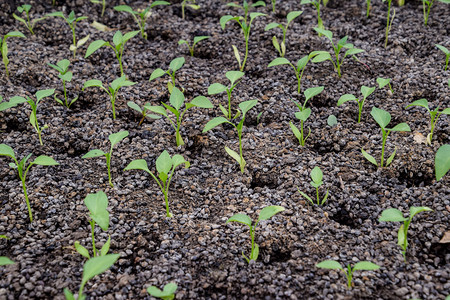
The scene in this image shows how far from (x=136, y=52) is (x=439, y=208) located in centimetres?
169

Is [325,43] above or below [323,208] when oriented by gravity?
above

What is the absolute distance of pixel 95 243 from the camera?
158 cm

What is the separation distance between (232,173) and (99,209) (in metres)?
0.60

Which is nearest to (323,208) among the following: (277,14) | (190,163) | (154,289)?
(190,163)

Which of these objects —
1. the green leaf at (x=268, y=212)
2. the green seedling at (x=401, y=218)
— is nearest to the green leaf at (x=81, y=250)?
the green leaf at (x=268, y=212)

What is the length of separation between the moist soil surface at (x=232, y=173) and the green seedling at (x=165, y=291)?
74 mm

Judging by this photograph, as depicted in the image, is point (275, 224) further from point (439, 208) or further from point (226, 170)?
point (439, 208)

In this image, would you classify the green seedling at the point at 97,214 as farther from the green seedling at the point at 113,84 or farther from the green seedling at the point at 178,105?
the green seedling at the point at 113,84

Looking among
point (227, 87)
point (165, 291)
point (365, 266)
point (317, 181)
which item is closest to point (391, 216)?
point (365, 266)

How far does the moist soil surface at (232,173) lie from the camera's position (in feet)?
4.83

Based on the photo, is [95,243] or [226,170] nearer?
[95,243]

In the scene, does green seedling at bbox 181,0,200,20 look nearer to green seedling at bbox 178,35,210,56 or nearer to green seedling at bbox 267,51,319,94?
green seedling at bbox 178,35,210,56

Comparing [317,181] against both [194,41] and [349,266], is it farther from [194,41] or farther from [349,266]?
[194,41]

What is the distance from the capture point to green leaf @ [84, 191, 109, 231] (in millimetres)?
1432
